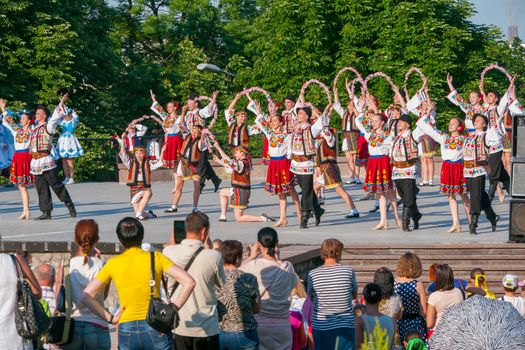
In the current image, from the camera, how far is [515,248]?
15.6m

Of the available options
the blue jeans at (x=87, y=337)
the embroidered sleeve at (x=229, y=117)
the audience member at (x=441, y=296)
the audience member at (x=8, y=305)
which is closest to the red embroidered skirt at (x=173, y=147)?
the embroidered sleeve at (x=229, y=117)

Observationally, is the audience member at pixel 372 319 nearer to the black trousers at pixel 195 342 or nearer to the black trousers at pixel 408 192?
the black trousers at pixel 195 342

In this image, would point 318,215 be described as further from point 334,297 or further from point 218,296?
point 218,296

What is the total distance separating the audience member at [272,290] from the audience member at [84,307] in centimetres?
129

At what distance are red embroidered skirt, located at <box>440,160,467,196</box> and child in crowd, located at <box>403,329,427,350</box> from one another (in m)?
8.08

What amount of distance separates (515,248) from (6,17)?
20.6 m

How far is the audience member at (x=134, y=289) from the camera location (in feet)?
24.6

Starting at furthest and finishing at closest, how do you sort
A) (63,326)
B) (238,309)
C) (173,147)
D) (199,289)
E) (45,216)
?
1. (173,147)
2. (45,216)
3. (238,309)
4. (199,289)
5. (63,326)

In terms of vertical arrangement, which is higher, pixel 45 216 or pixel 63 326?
pixel 45 216

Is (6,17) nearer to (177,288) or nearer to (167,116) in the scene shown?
(167,116)

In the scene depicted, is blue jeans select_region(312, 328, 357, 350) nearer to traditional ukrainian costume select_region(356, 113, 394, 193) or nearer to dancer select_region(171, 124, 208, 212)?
traditional ukrainian costume select_region(356, 113, 394, 193)

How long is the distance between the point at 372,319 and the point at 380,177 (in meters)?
8.75

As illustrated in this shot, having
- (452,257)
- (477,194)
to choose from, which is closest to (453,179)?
(477,194)

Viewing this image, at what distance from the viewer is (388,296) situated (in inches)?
370
